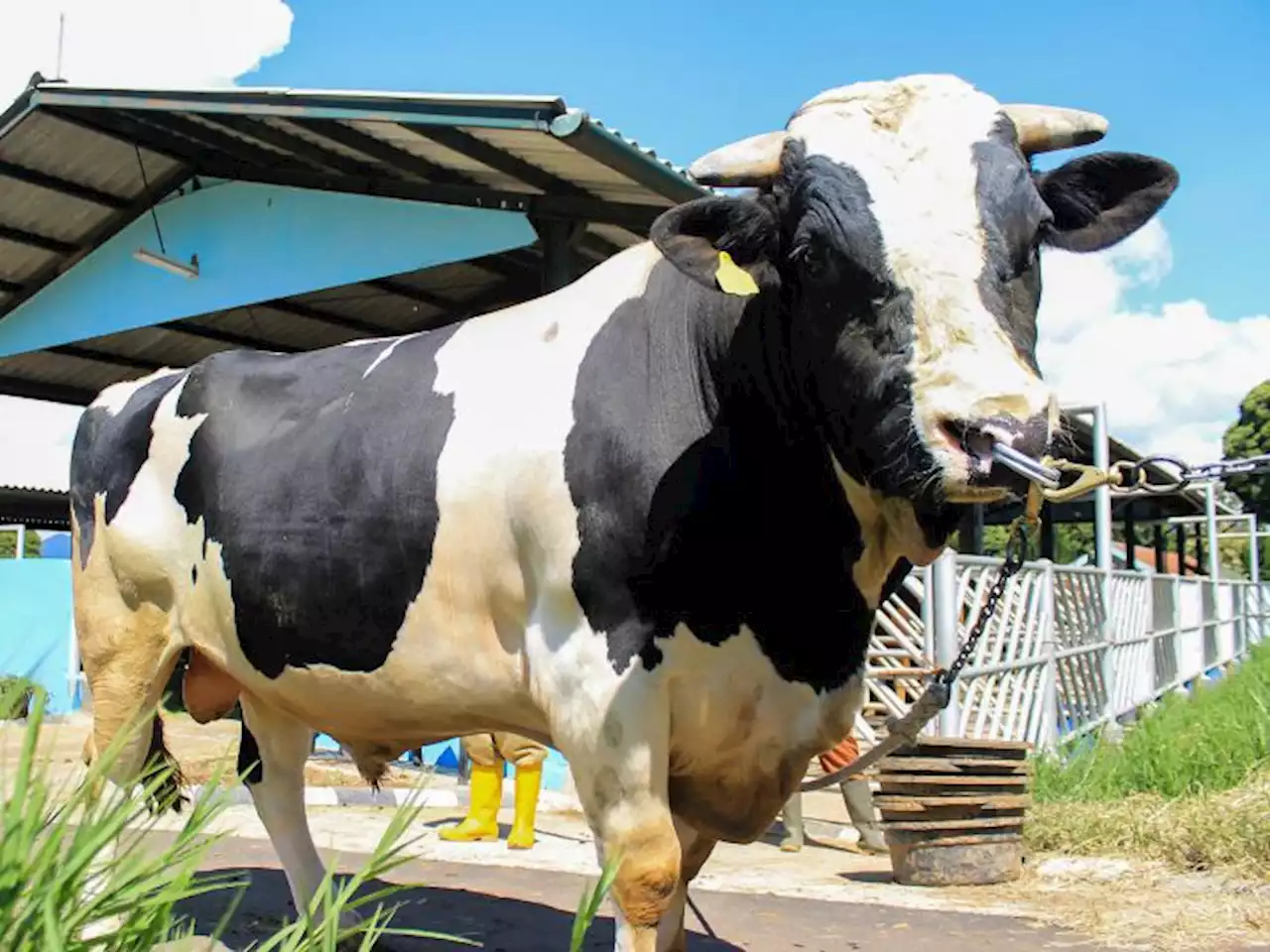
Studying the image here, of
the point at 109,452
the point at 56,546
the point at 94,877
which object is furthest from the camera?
the point at 56,546

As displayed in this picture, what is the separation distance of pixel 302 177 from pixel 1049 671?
6.71 m

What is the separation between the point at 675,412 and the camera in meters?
3.07

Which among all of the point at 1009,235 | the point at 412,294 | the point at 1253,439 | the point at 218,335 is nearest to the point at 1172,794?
the point at 1009,235

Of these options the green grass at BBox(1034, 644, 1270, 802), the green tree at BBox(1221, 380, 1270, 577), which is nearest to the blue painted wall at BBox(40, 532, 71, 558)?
the green grass at BBox(1034, 644, 1270, 802)

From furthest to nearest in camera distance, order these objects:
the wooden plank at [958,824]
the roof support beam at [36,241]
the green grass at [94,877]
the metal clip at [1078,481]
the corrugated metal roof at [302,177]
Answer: the roof support beam at [36,241] < the corrugated metal roof at [302,177] < the wooden plank at [958,824] < the metal clip at [1078,481] < the green grass at [94,877]

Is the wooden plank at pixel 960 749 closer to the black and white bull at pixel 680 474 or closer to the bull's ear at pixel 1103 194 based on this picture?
the black and white bull at pixel 680 474

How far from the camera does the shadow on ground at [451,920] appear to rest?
456cm

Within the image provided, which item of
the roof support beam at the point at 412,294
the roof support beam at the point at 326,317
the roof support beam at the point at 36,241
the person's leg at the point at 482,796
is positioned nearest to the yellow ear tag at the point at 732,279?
the person's leg at the point at 482,796

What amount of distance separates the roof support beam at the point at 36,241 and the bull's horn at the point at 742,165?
9.42m

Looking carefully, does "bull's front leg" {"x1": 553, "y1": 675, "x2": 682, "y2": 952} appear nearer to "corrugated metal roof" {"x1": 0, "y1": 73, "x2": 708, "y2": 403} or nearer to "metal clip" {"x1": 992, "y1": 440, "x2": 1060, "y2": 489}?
"metal clip" {"x1": 992, "y1": 440, "x2": 1060, "y2": 489}

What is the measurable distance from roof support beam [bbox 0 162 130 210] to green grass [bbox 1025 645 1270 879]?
839cm

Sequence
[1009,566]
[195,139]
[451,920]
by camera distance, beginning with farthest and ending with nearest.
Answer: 1. [195,139]
2. [451,920]
3. [1009,566]

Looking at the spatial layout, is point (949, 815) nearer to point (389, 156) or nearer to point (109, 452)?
point (109, 452)

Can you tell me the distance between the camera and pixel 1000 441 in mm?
2172
